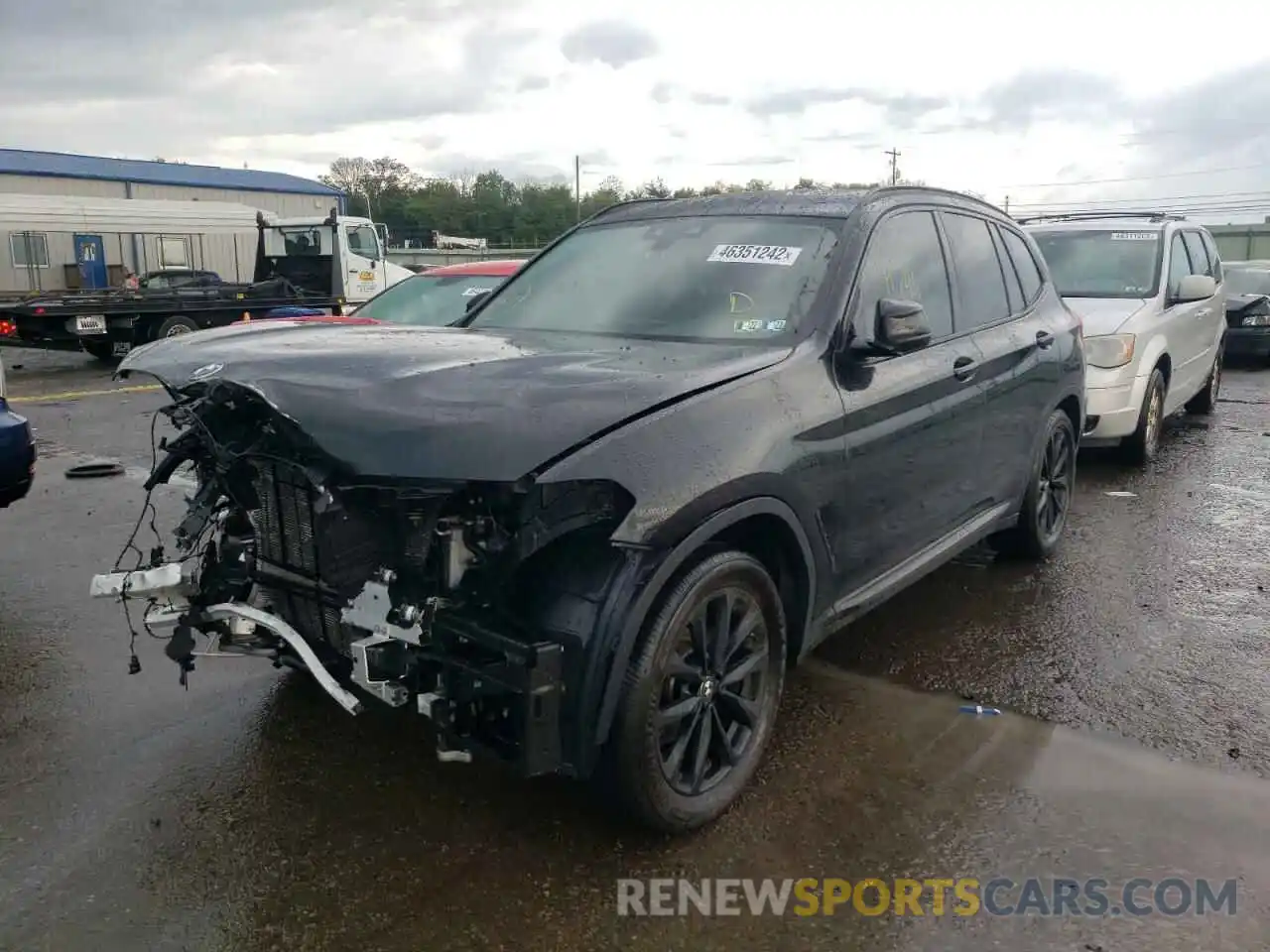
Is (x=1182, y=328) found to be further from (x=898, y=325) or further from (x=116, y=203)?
(x=116, y=203)

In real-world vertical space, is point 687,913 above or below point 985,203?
below

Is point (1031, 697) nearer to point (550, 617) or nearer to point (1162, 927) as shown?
point (1162, 927)

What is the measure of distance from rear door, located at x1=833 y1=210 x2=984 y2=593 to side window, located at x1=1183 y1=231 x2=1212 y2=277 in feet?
19.0

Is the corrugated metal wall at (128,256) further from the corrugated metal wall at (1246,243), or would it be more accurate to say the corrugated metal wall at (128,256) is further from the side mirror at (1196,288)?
the corrugated metal wall at (1246,243)

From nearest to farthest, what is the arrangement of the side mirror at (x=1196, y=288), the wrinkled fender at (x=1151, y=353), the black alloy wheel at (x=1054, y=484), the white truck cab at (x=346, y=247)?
the black alloy wheel at (x=1054, y=484) < the wrinkled fender at (x=1151, y=353) < the side mirror at (x=1196, y=288) < the white truck cab at (x=346, y=247)

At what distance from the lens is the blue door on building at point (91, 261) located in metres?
28.3

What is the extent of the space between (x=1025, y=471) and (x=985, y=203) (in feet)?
4.49

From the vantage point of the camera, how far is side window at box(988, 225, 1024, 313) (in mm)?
5107

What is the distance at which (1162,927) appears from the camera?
106 inches

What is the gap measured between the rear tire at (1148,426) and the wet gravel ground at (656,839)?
287cm

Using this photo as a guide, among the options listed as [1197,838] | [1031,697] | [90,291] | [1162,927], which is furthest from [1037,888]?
[90,291]

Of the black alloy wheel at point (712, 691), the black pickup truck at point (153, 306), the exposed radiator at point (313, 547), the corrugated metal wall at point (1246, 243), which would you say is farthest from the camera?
the corrugated metal wall at point (1246, 243)

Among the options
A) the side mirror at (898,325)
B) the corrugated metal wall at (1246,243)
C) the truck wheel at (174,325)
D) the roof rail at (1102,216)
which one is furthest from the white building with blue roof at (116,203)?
the corrugated metal wall at (1246,243)

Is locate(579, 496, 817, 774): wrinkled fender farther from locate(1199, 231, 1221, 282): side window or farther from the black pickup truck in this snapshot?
the black pickup truck
